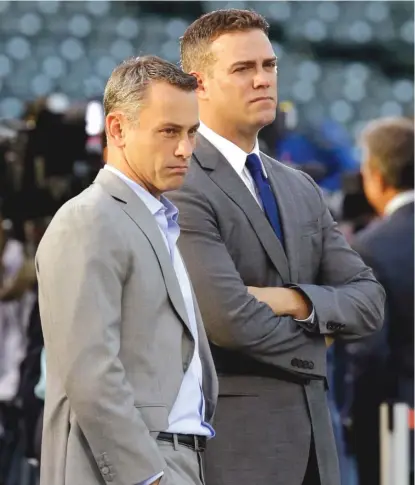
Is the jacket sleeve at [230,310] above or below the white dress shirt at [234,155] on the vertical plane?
below

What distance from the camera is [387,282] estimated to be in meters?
4.35

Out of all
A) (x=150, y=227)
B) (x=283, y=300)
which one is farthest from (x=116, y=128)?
(x=283, y=300)

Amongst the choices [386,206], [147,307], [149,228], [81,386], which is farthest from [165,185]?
[386,206]

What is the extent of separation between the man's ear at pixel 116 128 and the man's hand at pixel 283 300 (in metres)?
0.50

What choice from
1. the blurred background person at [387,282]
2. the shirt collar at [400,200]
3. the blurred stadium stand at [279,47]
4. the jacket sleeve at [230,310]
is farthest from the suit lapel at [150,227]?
the blurred stadium stand at [279,47]

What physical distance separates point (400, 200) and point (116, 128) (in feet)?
7.73

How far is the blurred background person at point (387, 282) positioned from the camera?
434 cm

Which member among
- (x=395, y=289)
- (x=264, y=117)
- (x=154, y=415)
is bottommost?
(x=395, y=289)

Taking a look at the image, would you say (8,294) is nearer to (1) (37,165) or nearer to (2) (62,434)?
(1) (37,165)

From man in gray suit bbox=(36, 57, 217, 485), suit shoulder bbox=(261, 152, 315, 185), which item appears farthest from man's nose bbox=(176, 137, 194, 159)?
suit shoulder bbox=(261, 152, 315, 185)

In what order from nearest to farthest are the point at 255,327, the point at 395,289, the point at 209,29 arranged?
the point at 255,327
the point at 209,29
the point at 395,289

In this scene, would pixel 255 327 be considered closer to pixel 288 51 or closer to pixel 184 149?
pixel 184 149

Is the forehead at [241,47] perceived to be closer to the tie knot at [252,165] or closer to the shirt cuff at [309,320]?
the tie knot at [252,165]

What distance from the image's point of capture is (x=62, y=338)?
6.85 ft
